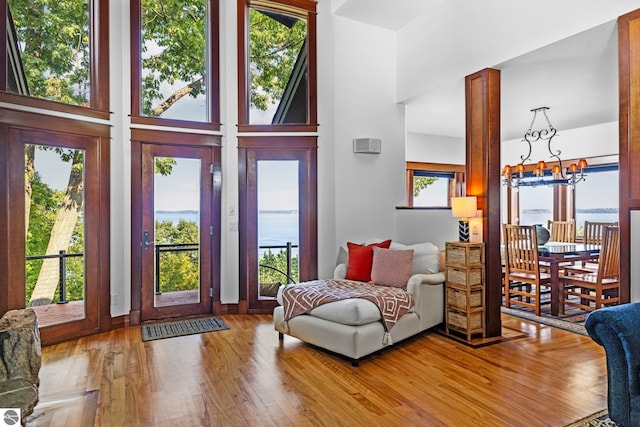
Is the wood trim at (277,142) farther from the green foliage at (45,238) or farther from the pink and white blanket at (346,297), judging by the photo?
the green foliage at (45,238)

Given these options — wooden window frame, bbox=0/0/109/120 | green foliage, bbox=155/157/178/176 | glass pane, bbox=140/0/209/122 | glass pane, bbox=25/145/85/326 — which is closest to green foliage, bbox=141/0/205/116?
glass pane, bbox=140/0/209/122

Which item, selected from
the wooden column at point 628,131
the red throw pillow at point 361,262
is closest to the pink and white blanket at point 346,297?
the red throw pillow at point 361,262

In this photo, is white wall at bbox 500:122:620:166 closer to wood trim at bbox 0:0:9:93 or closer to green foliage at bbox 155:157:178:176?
green foliage at bbox 155:157:178:176

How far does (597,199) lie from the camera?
7000 millimetres

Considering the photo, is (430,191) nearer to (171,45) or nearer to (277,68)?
(277,68)

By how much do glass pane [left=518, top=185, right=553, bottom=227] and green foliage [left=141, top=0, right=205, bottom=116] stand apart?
6.69 metres

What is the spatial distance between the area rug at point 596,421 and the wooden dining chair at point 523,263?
2400 millimetres

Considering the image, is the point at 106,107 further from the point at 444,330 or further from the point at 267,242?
the point at 444,330

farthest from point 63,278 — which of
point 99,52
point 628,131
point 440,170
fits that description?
point 440,170

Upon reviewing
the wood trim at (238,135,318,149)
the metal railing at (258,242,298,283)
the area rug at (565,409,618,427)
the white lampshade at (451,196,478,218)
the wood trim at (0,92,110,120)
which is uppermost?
the wood trim at (0,92,110,120)

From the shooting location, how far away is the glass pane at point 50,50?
144 inches

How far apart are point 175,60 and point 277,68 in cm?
121

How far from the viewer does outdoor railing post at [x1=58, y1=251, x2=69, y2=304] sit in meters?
3.92

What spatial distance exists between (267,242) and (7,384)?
2.99 m
